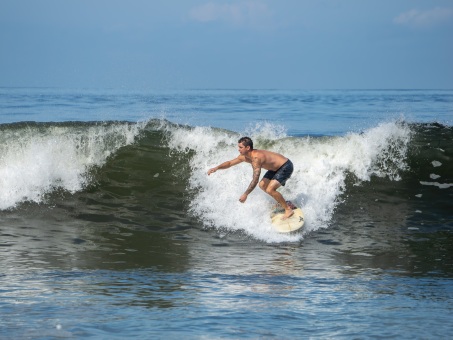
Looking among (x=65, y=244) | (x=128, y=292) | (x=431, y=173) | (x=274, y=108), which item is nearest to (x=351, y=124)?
(x=274, y=108)

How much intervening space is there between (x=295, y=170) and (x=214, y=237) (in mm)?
3789

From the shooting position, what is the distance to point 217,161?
14.8 meters

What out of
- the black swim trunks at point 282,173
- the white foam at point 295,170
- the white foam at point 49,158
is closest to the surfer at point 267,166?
the black swim trunks at point 282,173

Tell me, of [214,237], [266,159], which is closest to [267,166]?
[266,159]

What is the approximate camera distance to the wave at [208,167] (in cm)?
1261

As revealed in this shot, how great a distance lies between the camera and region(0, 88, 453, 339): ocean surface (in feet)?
20.7

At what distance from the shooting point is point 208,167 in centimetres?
1456

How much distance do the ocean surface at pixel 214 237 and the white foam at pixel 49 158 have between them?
0.04m

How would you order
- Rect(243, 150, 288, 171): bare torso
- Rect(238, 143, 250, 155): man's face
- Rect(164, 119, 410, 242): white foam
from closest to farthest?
Rect(238, 143, 250, 155): man's face
Rect(243, 150, 288, 171): bare torso
Rect(164, 119, 410, 242): white foam

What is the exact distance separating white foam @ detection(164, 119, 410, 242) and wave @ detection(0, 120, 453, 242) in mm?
21

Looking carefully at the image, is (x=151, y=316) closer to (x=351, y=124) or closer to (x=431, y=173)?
(x=431, y=173)

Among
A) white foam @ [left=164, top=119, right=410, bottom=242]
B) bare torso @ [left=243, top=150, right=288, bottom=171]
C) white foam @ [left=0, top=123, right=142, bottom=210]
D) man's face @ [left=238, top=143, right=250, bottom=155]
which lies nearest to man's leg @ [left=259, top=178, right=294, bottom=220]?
bare torso @ [left=243, top=150, right=288, bottom=171]

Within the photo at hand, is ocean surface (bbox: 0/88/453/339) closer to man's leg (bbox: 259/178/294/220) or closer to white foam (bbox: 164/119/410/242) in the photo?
white foam (bbox: 164/119/410/242)

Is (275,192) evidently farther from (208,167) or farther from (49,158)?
(49,158)
